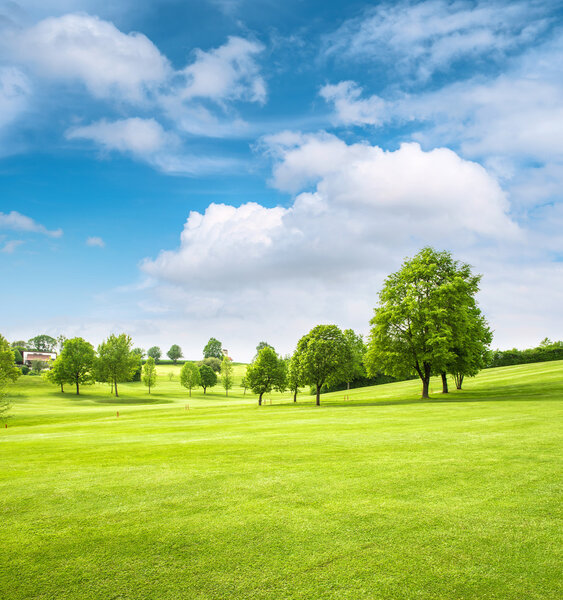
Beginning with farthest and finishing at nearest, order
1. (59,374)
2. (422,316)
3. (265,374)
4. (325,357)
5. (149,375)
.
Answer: (149,375), (59,374), (265,374), (325,357), (422,316)

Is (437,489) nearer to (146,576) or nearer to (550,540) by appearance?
(550,540)

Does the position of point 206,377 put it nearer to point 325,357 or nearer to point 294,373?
point 294,373

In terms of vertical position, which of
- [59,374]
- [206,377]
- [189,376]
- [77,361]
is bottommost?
[206,377]

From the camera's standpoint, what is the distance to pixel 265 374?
60281 mm

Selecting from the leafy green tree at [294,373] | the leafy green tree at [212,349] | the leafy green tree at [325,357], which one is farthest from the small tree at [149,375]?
the leafy green tree at [212,349]

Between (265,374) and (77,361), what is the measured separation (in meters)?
47.2

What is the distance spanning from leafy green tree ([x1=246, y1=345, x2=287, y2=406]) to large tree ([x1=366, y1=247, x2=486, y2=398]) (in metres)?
18.4

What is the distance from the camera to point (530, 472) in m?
10.1

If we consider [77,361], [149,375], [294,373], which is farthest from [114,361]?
[294,373]

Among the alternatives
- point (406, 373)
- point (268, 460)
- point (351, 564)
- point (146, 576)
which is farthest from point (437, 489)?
point (406, 373)

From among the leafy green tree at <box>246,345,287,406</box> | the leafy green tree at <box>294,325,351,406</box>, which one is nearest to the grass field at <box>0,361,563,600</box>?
the leafy green tree at <box>294,325,351,406</box>

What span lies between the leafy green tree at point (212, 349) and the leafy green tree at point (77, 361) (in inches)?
3949

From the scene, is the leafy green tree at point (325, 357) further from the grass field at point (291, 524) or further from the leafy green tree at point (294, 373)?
the grass field at point (291, 524)

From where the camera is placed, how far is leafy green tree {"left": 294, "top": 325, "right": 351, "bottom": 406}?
49.8 m
